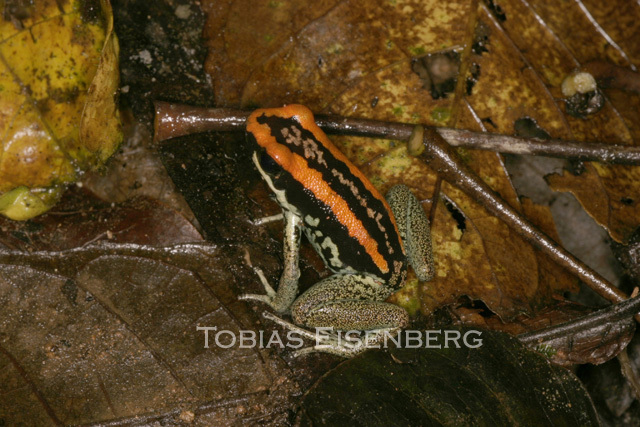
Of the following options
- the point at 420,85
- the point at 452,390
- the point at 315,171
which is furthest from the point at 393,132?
the point at 452,390

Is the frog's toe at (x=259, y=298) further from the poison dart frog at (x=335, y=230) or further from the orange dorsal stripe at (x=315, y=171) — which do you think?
the orange dorsal stripe at (x=315, y=171)

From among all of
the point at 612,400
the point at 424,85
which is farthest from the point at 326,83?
the point at 612,400

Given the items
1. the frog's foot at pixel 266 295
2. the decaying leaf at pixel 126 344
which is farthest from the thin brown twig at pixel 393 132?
the frog's foot at pixel 266 295

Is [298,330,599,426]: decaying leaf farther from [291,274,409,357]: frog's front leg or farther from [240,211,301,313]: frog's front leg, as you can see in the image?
[240,211,301,313]: frog's front leg

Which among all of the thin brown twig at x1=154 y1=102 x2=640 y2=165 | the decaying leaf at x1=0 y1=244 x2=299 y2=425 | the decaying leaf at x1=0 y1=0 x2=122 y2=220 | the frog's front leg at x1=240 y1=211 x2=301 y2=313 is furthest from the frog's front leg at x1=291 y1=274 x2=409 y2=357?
the decaying leaf at x1=0 y1=0 x2=122 y2=220

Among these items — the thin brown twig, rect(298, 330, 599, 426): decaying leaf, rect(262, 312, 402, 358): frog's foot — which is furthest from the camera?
rect(262, 312, 402, 358): frog's foot

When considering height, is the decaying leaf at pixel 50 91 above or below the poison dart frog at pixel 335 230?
above

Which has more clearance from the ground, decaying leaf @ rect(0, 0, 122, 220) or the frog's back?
decaying leaf @ rect(0, 0, 122, 220)

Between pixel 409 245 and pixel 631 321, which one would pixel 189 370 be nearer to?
pixel 409 245
